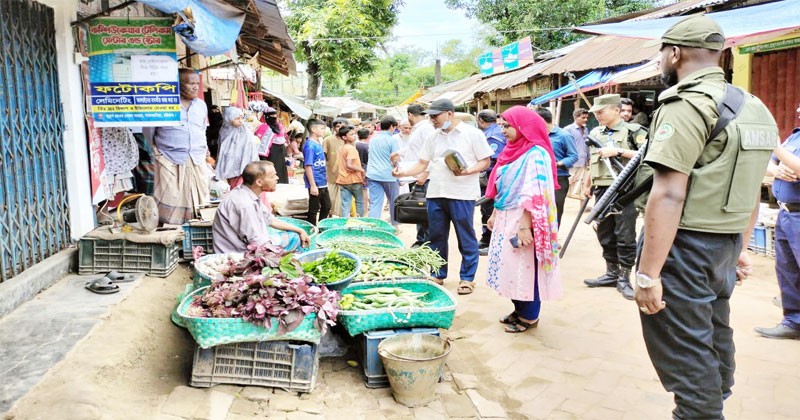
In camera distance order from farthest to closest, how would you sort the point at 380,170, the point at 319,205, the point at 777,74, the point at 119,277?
the point at 777,74, the point at 319,205, the point at 380,170, the point at 119,277

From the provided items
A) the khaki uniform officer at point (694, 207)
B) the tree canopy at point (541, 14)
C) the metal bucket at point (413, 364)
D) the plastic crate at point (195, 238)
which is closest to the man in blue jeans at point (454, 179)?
the metal bucket at point (413, 364)

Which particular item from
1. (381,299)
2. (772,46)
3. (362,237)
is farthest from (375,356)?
(772,46)

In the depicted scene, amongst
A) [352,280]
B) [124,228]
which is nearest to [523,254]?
[352,280]

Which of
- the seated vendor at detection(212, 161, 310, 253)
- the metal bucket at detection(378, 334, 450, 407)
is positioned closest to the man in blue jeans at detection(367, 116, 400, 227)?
the seated vendor at detection(212, 161, 310, 253)

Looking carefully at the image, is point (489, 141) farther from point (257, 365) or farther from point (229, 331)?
point (229, 331)

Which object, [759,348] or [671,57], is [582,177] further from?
[671,57]

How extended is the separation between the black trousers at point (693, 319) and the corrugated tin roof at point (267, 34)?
508 cm

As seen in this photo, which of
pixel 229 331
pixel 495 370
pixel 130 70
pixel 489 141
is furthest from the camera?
pixel 489 141

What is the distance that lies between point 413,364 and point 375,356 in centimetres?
39

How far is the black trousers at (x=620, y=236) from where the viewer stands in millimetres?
5793

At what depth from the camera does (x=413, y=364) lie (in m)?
3.48

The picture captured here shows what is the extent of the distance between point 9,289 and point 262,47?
7.92 meters

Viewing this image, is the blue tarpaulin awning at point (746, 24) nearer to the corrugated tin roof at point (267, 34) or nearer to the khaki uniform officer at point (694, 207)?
the khaki uniform officer at point (694, 207)

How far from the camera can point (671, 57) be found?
101 inches
